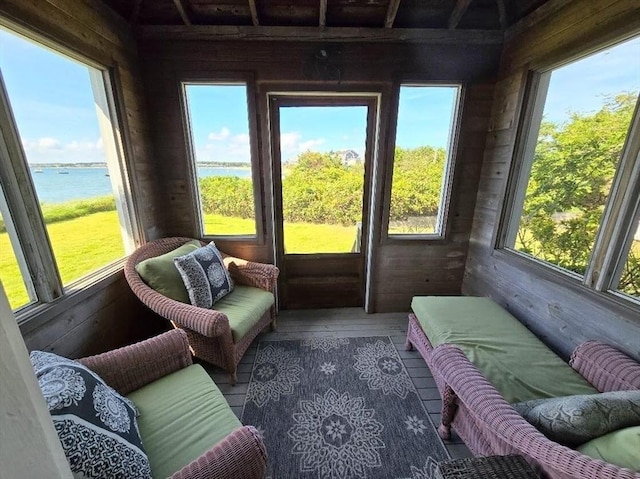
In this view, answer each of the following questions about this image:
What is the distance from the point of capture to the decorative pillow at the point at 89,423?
2.42 feet

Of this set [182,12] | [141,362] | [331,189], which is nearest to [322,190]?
[331,189]

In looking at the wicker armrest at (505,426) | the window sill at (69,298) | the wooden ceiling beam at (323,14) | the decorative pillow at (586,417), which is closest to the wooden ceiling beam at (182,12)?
the wooden ceiling beam at (323,14)

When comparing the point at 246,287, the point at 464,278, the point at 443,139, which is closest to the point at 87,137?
the point at 246,287

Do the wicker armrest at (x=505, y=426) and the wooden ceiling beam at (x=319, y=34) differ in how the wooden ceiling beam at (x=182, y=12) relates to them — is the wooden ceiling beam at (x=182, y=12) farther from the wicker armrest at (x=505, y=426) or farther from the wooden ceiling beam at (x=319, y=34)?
the wicker armrest at (x=505, y=426)

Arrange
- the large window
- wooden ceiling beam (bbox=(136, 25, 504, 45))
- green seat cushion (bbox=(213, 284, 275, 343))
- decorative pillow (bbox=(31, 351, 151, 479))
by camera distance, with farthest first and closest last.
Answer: wooden ceiling beam (bbox=(136, 25, 504, 45))
green seat cushion (bbox=(213, 284, 275, 343))
the large window
decorative pillow (bbox=(31, 351, 151, 479))

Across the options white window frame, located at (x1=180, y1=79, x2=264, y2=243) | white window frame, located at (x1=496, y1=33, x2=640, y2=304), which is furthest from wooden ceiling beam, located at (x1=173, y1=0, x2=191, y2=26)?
white window frame, located at (x1=496, y1=33, x2=640, y2=304)

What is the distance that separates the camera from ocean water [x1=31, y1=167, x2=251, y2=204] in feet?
4.66

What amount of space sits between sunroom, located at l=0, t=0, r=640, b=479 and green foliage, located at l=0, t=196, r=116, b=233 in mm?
17

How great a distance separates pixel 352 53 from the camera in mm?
2209

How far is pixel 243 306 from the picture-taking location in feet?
6.71

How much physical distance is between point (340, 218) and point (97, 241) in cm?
192

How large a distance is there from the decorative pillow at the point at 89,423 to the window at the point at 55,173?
63 cm

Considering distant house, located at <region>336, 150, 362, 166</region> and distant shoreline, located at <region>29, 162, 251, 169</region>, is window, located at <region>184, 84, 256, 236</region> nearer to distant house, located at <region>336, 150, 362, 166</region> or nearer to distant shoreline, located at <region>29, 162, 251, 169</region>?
distant shoreline, located at <region>29, 162, 251, 169</region>

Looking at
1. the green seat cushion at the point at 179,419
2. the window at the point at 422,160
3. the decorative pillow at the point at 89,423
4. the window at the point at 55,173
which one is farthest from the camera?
the window at the point at 422,160
